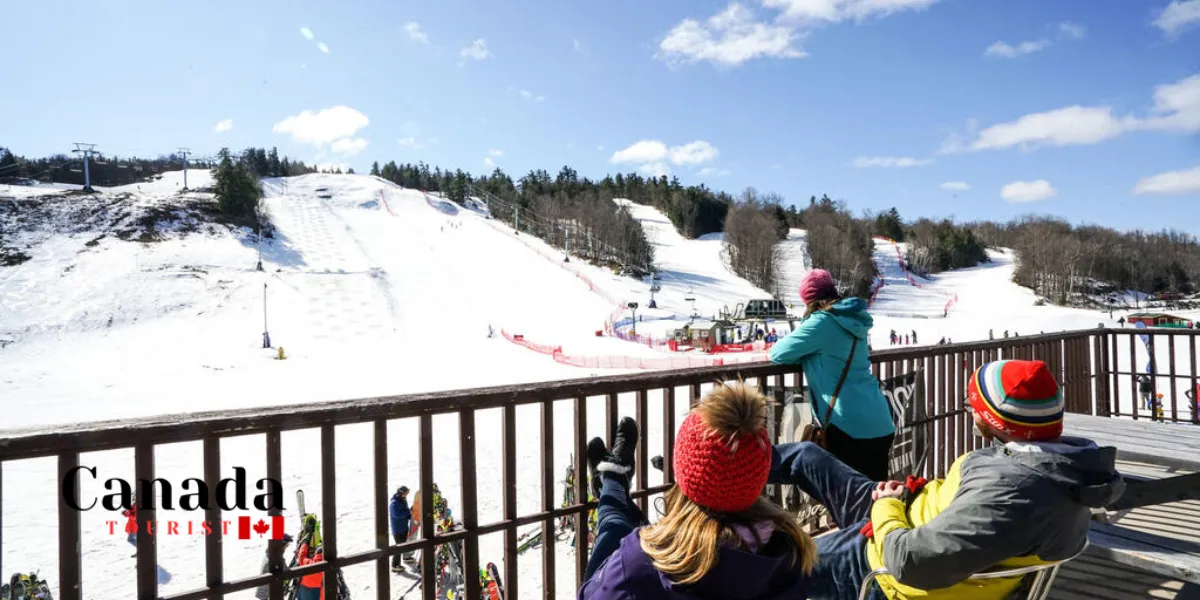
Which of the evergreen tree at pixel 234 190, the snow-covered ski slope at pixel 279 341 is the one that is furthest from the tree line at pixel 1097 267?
the evergreen tree at pixel 234 190

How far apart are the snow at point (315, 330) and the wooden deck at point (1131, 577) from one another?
3233 mm

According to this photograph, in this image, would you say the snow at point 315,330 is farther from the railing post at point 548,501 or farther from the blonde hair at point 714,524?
the blonde hair at point 714,524

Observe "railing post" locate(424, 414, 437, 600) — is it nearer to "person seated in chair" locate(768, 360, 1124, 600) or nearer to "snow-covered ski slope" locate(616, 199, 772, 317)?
"person seated in chair" locate(768, 360, 1124, 600)

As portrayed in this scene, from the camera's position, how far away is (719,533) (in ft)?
5.57

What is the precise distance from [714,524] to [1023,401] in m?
1.08

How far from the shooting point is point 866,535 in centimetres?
230

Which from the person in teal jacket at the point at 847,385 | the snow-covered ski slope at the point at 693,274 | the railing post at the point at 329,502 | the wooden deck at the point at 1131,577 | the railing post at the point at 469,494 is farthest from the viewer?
the snow-covered ski slope at the point at 693,274

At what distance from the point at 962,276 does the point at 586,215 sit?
1952 inches

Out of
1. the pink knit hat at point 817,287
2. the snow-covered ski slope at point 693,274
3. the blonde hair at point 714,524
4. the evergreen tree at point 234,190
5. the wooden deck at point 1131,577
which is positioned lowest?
the wooden deck at point 1131,577

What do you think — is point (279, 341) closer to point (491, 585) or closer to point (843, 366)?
point (491, 585)

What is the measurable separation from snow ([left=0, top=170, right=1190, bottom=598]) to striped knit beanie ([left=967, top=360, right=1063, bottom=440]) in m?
2.73

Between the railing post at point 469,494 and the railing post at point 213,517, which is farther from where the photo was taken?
the railing post at point 469,494

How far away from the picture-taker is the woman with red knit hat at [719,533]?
1649 mm

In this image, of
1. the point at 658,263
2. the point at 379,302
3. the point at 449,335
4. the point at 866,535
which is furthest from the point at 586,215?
the point at 866,535
